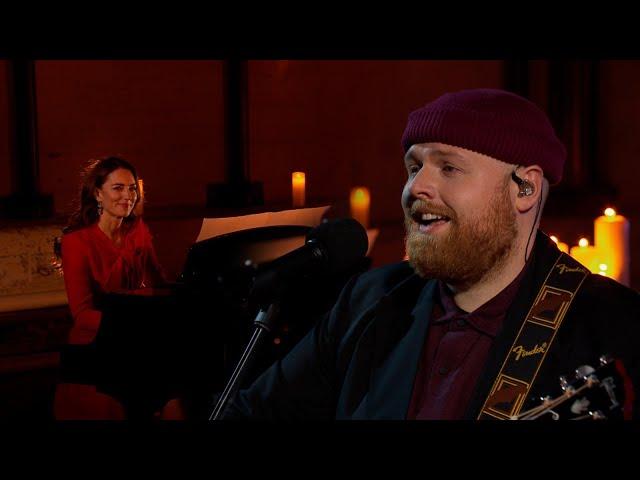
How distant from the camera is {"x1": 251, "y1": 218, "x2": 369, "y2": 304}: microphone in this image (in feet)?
4.92

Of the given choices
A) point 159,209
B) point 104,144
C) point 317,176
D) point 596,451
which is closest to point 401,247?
point 317,176

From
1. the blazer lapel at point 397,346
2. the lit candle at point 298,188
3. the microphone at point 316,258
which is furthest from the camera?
the lit candle at point 298,188

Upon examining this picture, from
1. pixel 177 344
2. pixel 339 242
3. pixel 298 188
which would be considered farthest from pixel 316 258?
pixel 298 188

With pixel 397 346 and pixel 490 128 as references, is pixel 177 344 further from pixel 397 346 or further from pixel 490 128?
pixel 490 128

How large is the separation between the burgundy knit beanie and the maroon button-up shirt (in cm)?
23

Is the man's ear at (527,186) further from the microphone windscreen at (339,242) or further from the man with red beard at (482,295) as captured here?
the microphone windscreen at (339,242)

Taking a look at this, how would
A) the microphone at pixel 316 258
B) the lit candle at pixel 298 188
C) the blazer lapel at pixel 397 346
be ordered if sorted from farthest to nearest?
the lit candle at pixel 298 188, the blazer lapel at pixel 397 346, the microphone at pixel 316 258

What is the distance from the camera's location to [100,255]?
4.80 meters

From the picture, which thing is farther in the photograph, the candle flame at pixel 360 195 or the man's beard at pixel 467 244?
the candle flame at pixel 360 195

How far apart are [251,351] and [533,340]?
0.53m

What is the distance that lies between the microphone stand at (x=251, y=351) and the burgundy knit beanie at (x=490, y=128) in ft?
1.62

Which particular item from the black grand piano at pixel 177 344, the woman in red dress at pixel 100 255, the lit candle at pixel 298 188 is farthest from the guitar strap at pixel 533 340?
the lit candle at pixel 298 188

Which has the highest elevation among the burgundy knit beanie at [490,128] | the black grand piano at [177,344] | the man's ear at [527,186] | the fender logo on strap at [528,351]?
the burgundy knit beanie at [490,128]

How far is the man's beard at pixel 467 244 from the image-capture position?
182 cm
